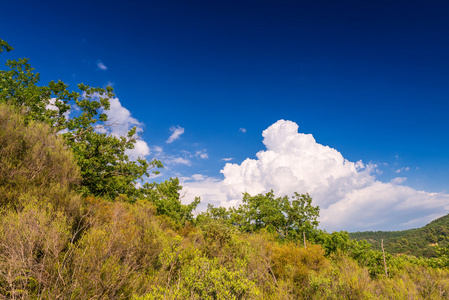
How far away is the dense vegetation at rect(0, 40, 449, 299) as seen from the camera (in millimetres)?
7039

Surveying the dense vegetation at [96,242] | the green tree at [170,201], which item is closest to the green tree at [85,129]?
the dense vegetation at [96,242]

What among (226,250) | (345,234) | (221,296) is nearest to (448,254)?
(345,234)

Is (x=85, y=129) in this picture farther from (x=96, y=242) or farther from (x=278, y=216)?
(x=278, y=216)

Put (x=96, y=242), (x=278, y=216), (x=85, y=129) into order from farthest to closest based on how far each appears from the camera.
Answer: (x=278, y=216), (x=85, y=129), (x=96, y=242)

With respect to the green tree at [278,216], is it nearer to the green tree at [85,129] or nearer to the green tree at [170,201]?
the green tree at [170,201]

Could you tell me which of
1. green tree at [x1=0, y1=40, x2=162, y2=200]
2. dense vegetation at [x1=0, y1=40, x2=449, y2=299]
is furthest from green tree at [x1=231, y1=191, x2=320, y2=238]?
green tree at [x1=0, y1=40, x2=162, y2=200]

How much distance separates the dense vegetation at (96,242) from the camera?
7.04m

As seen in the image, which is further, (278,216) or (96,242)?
(278,216)

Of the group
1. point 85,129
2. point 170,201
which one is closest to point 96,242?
point 85,129

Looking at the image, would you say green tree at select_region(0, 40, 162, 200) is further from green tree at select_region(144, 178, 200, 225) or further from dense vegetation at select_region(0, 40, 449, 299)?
green tree at select_region(144, 178, 200, 225)

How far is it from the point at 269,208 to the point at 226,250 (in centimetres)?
2026

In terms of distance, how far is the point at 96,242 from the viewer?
8.38 metres

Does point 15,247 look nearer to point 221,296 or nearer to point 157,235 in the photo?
point 157,235

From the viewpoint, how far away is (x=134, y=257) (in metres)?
10.2
